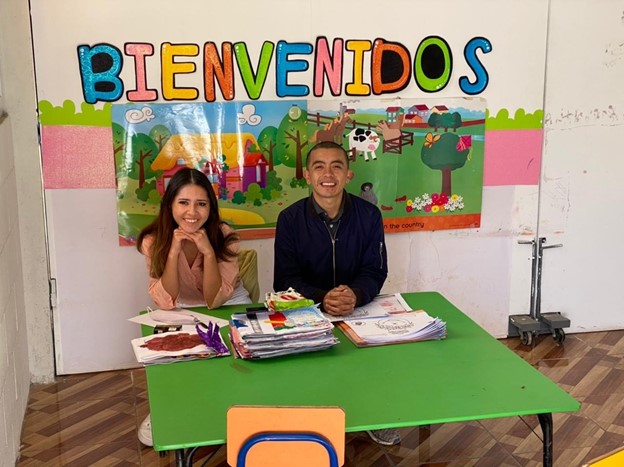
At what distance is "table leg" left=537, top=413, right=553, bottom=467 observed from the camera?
2346mm

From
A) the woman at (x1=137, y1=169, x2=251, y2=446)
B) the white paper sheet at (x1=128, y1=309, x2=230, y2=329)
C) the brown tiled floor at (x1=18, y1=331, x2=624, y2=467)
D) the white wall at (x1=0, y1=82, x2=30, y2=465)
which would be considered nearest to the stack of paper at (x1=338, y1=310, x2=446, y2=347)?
the white paper sheet at (x1=128, y1=309, x2=230, y2=329)

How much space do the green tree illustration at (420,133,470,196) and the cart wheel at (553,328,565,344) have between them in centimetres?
107

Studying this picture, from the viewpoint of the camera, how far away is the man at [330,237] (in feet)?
11.3

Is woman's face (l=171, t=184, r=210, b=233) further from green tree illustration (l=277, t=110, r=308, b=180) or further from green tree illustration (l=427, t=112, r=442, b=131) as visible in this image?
green tree illustration (l=427, t=112, r=442, b=131)

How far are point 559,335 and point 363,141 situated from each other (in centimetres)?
159

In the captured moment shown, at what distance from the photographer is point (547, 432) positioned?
2.37 metres

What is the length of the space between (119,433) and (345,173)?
150cm

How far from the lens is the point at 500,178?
14.7 feet

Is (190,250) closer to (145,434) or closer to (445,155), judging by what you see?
(145,434)

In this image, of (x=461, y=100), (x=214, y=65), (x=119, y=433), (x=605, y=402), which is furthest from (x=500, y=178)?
(x=119, y=433)

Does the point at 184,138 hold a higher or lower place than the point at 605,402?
higher

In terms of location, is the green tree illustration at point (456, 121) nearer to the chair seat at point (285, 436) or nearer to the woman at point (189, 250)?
the woman at point (189, 250)

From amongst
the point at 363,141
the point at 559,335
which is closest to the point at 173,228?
the point at 363,141

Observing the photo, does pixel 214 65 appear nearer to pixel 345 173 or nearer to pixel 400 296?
pixel 345 173
